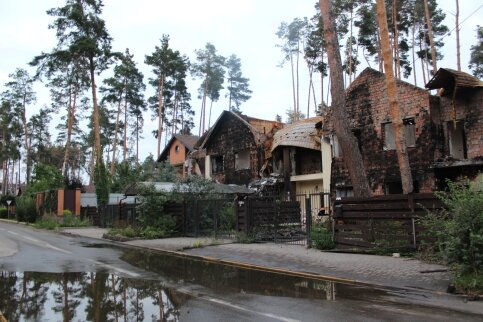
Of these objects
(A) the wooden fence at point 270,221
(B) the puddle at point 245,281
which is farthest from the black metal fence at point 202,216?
(B) the puddle at point 245,281

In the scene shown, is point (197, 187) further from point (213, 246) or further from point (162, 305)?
point (162, 305)

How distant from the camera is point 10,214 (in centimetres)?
5450

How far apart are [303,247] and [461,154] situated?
13.0 meters

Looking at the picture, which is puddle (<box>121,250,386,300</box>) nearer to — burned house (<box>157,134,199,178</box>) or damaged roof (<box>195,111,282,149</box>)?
damaged roof (<box>195,111,282,149</box>)

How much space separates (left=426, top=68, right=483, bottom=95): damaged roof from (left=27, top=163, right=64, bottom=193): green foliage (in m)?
33.5

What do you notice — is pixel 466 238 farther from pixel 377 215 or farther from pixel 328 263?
pixel 377 215

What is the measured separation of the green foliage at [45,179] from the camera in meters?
43.5

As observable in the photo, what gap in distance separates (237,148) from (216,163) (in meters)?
3.79

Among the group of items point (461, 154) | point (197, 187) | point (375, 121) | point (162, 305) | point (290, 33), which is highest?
point (290, 33)

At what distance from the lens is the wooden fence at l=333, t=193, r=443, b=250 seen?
12.7 m

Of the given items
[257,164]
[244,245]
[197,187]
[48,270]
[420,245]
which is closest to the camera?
[48,270]

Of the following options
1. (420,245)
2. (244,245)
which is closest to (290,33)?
(244,245)

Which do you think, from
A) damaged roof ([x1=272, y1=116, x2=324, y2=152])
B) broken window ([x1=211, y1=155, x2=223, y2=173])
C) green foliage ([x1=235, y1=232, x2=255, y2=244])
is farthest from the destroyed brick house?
broken window ([x1=211, y1=155, x2=223, y2=173])

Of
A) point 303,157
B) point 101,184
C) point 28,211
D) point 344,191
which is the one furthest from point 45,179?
point 344,191
